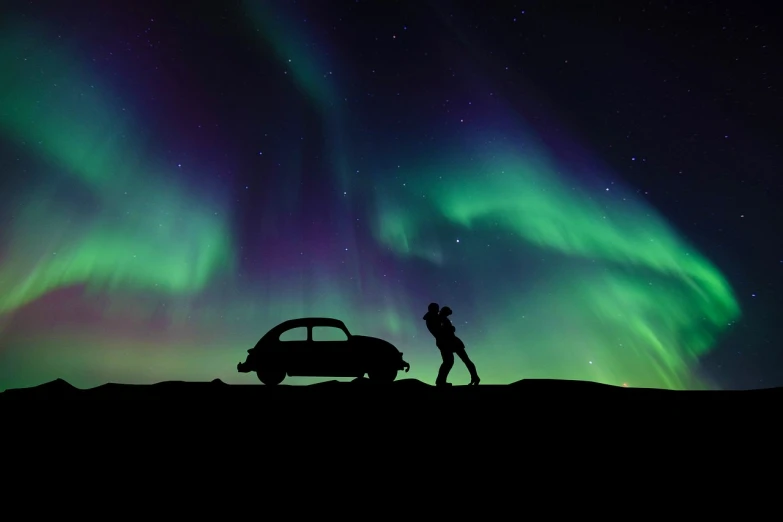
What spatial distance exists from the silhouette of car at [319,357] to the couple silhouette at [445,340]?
1.73 metres

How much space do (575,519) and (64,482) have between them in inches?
126

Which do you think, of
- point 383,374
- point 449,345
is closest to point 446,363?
point 449,345

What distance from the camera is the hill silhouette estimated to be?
3307mm

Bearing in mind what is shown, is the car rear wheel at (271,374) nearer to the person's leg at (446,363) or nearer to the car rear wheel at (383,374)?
the car rear wheel at (383,374)

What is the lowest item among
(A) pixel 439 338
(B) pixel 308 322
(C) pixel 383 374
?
(C) pixel 383 374

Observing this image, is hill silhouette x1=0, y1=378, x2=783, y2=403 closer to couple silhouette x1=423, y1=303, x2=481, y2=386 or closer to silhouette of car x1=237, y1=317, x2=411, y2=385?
couple silhouette x1=423, y1=303, x2=481, y2=386

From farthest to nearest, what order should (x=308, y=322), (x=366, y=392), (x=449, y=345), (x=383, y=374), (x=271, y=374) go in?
(x=308, y=322) → (x=271, y=374) → (x=383, y=374) → (x=449, y=345) → (x=366, y=392)

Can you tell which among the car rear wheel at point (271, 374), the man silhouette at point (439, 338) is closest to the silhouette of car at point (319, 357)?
the car rear wheel at point (271, 374)

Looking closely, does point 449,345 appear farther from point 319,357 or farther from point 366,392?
point 366,392

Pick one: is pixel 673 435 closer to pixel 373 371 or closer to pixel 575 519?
pixel 575 519

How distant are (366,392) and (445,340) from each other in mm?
5877

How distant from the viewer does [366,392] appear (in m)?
3.34

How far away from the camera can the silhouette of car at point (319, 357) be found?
34.0 feet

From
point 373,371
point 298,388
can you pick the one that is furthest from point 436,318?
point 298,388
